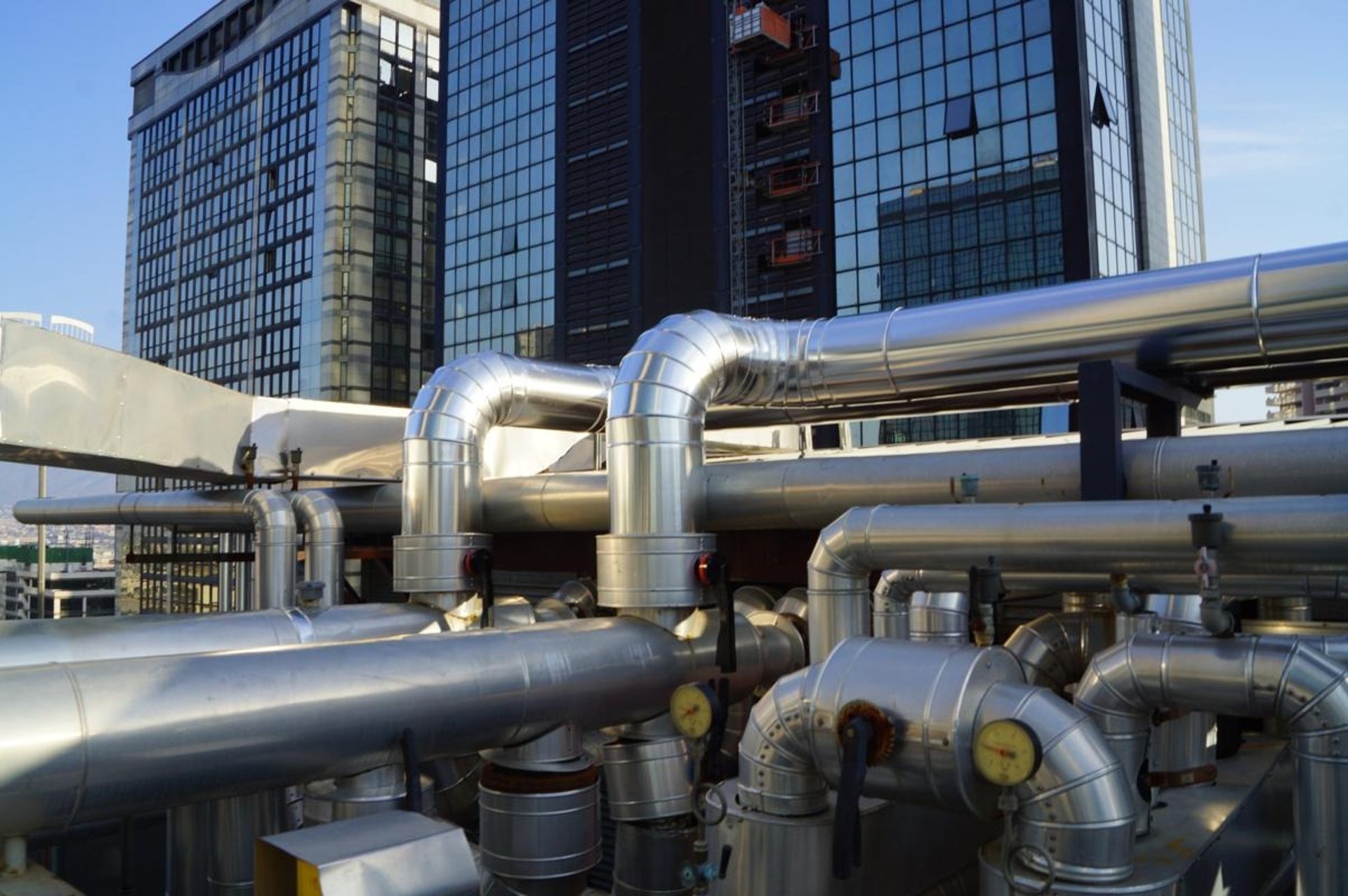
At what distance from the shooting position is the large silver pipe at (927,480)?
27.4 ft

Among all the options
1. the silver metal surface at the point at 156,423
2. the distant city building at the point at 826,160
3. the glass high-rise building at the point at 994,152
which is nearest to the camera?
the silver metal surface at the point at 156,423

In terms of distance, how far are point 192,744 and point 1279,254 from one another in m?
8.54

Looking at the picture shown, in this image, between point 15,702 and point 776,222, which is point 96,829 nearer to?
point 15,702

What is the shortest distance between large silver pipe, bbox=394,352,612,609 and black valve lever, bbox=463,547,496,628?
0.11 m

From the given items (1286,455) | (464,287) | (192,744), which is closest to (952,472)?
(1286,455)

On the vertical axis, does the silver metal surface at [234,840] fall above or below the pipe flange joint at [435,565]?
below

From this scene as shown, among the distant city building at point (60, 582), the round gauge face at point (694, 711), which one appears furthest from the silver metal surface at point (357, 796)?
the distant city building at point (60, 582)

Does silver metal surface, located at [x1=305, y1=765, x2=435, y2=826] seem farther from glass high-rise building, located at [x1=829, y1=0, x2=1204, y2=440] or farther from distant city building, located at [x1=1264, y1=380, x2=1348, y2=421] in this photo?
distant city building, located at [x1=1264, y1=380, x2=1348, y2=421]

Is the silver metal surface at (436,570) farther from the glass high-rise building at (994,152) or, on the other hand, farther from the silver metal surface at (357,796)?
the glass high-rise building at (994,152)

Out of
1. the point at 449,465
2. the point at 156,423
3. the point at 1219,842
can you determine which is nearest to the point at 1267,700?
the point at 1219,842

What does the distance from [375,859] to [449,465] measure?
21.2ft

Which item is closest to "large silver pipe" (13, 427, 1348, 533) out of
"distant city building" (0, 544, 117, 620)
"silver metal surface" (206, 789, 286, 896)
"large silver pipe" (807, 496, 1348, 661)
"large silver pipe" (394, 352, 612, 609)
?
"large silver pipe" (807, 496, 1348, 661)

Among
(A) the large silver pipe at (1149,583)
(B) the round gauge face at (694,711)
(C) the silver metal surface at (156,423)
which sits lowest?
(B) the round gauge face at (694,711)

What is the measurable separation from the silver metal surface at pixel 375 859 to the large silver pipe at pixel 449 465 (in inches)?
213
